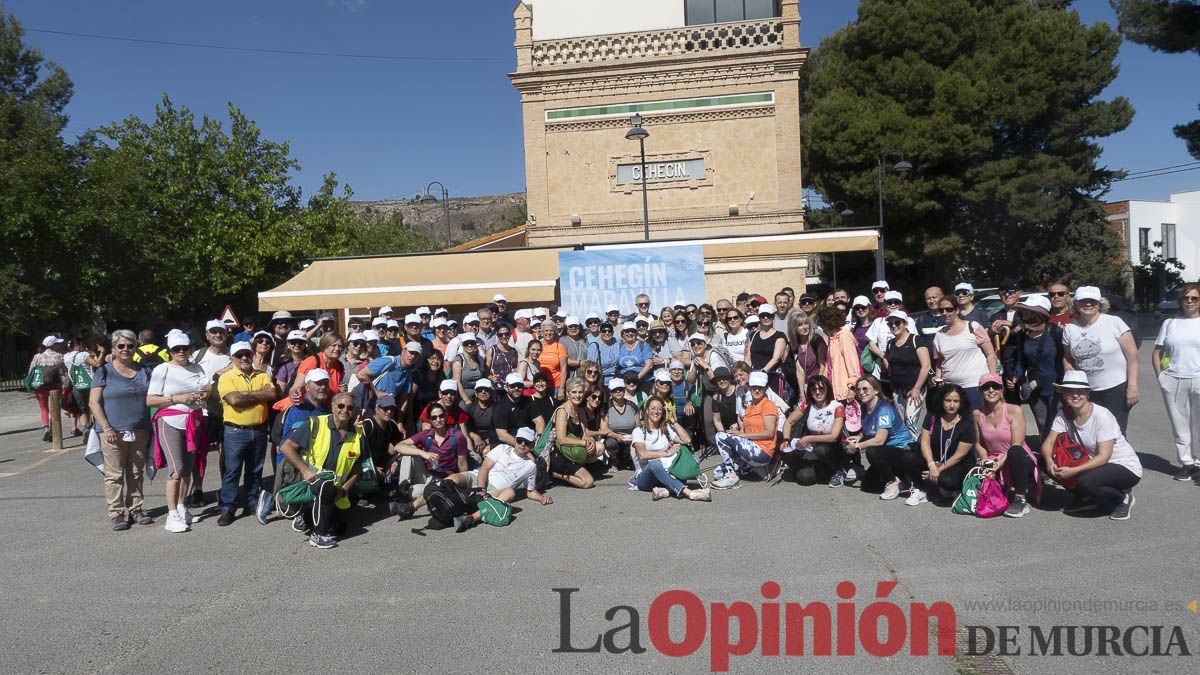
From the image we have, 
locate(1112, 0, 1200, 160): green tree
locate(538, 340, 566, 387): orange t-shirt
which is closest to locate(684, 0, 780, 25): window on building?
locate(1112, 0, 1200, 160): green tree

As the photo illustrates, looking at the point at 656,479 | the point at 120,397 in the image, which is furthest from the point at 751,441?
the point at 120,397

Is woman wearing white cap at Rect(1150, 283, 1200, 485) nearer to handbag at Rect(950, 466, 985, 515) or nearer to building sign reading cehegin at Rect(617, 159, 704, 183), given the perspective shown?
handbag at Rect(950, 466, 985, 515)

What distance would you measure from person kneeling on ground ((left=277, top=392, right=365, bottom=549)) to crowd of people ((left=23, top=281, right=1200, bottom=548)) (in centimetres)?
2

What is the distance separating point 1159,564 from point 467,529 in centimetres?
503

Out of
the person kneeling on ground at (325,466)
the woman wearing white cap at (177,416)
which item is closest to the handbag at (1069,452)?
the person kneeling on ground at (325,466)

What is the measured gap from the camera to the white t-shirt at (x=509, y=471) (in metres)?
7.59

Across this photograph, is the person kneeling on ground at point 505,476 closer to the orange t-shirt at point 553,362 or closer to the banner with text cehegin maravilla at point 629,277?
the orange t-shirt at point 553,362

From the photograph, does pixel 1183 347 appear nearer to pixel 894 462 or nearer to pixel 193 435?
pixel 894 462

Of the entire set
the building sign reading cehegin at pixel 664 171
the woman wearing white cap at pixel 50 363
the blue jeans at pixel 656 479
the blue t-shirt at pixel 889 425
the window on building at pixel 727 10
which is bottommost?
the blue jeans at pixel 656 479

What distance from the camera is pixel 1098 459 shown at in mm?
6285

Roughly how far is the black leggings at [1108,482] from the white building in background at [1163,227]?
47629mm

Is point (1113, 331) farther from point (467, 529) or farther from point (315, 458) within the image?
point (315, 458)

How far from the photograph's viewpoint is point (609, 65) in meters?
21.4

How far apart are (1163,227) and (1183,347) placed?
50.2 meters
